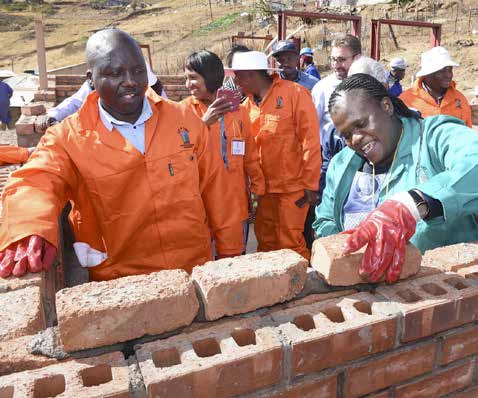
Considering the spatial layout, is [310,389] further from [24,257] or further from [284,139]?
[284,139]

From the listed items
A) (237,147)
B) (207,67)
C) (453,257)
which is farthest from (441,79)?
(453,257)

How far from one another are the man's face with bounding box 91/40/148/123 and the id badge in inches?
49.1

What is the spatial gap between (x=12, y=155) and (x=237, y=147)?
1624 mm

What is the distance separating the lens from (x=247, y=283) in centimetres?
133

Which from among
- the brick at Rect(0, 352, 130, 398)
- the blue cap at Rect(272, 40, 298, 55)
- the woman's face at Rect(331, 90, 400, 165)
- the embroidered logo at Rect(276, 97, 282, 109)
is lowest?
the brick at Rect(0, 352, 130, 398)

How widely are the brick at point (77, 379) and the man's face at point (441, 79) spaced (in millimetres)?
4472

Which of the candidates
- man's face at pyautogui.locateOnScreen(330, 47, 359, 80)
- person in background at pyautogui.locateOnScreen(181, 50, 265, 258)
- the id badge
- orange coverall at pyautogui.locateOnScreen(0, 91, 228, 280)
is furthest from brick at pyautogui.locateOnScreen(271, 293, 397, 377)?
man's face at pyautogui.locateOnScreen(330, 47, 359, 80)

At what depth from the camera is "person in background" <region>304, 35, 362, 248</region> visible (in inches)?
170

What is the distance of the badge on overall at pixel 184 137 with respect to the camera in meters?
2.36

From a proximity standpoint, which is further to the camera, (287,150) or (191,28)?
(191,28)

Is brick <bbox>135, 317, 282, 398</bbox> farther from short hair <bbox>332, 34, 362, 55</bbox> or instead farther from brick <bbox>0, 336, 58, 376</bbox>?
short hair <bbox>332, 34, 362, 55</bbox>

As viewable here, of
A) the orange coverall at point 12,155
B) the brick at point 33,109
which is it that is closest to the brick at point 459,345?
the orange coverall at point 12,155

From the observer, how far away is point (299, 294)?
1496mm

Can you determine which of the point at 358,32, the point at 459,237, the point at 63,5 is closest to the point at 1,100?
the point at 358,32
